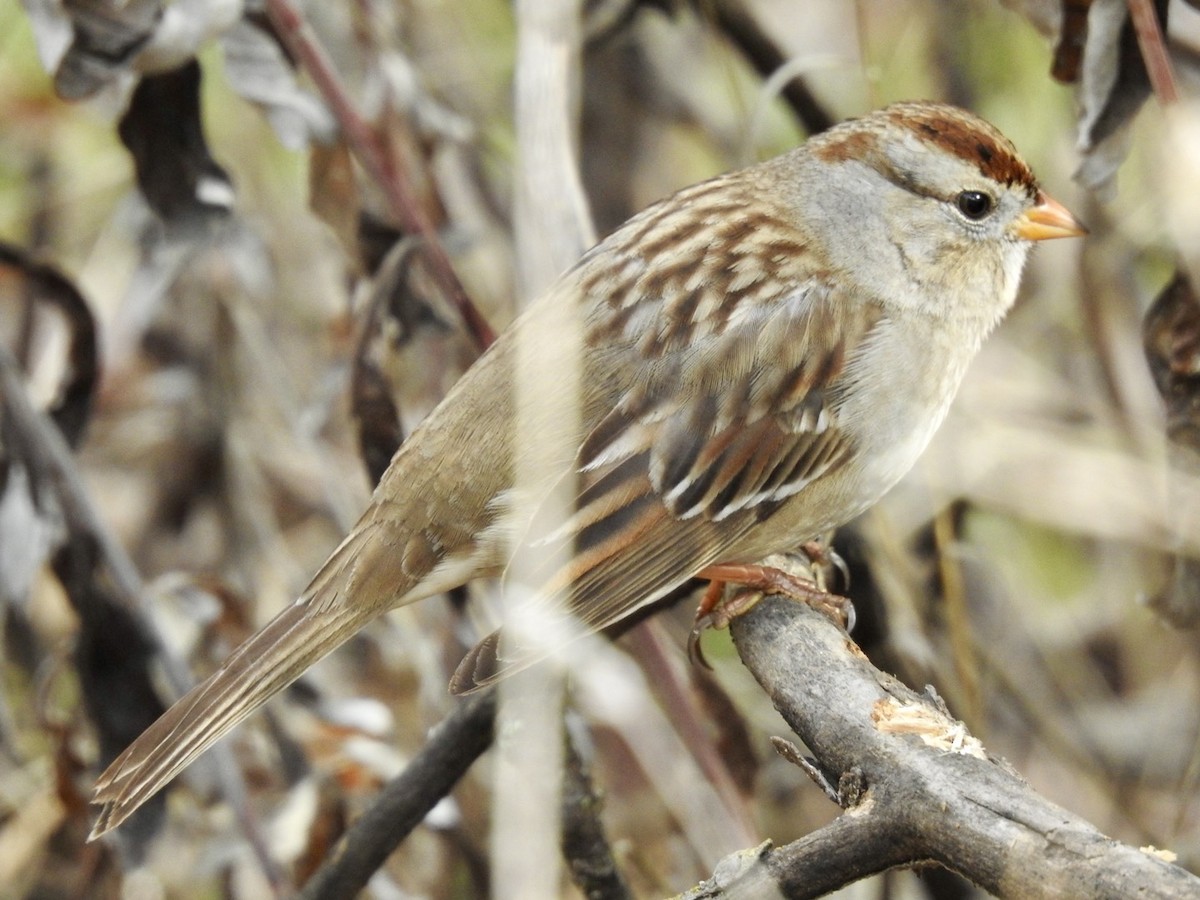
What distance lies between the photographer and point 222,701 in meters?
1.90

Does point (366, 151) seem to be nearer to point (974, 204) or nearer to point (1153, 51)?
point (974, 204)

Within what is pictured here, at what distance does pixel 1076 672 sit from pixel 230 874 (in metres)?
1.85

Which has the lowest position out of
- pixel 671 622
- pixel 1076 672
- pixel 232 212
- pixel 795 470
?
pixel 1076 672

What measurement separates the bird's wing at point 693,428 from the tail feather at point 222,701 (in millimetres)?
277

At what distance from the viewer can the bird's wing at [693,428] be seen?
2.06 meters

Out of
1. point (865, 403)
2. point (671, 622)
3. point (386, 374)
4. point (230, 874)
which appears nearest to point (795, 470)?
point (865, 403)

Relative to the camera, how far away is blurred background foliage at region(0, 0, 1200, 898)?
240 centimetres

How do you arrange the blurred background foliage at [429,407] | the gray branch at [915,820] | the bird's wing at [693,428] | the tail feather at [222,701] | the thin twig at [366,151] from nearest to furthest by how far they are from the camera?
the gray branch at [915,820]
the tail feather at [222,701]
the bird's wing at [693,428]
the thin twig at [366,151]
the blurred background foliage at [429,407]

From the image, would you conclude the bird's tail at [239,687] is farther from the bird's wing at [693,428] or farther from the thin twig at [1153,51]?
the thin twig at [1153,51]

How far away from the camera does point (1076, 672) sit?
3.40 m

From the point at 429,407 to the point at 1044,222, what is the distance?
3.81 feet

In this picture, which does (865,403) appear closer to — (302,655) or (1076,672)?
(302,655)

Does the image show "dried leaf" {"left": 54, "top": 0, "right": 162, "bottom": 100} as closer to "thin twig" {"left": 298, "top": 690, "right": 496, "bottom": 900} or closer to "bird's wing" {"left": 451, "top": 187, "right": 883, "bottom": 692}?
"bird's wing" {"left": 451, "top": 187, "right": 883, "bottom": 692}

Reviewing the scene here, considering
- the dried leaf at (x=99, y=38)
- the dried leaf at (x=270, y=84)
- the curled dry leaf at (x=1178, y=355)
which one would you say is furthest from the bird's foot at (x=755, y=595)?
the dried leaf at (x=99, y=38)
